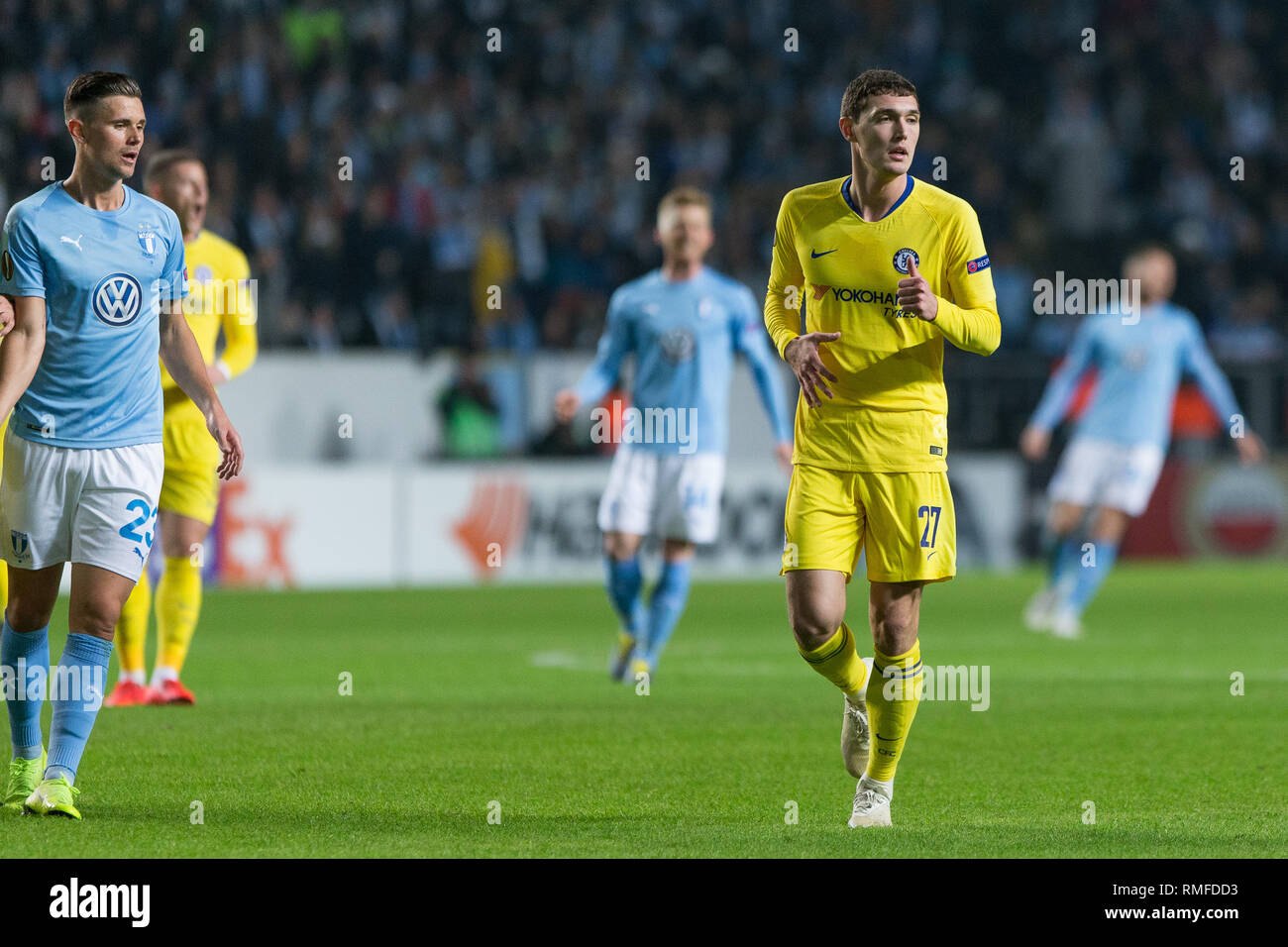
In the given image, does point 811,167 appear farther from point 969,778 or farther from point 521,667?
point 969,778

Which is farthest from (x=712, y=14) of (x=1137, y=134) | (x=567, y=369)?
(x=567, y=369)

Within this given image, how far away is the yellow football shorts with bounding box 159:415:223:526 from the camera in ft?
31.3

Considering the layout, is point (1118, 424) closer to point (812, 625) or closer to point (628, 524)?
point (628, 524)

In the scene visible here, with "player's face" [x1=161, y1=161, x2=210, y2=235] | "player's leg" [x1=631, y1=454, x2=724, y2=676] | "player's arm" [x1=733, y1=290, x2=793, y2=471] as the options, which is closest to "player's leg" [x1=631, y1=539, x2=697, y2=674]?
"player's leg" [x1=631, y1=454, x2=724, y2=676]

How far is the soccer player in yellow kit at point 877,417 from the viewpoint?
6379 mm

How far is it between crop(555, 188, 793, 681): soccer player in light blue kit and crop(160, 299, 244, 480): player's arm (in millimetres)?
4345

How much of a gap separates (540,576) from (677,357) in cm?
844

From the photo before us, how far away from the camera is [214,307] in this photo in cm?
970

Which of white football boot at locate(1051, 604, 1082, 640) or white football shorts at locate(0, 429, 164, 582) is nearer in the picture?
white football shorts at locate(0, 429, 164, 582)

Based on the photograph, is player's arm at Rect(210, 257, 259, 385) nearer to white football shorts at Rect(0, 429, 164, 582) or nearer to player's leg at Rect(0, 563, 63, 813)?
player's leg at Rect(0, 563, 63, 813)

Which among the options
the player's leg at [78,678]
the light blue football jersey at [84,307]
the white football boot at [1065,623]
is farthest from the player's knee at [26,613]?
the white football boot at [1065,623]

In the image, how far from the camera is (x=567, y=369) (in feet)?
65.3

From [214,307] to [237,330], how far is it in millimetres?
171

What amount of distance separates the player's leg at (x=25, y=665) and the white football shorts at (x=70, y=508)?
0.49ft
